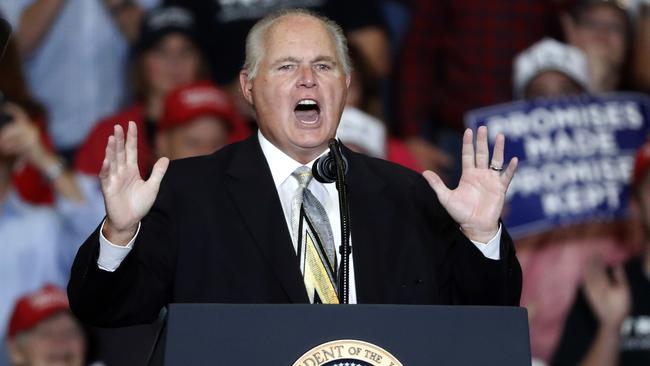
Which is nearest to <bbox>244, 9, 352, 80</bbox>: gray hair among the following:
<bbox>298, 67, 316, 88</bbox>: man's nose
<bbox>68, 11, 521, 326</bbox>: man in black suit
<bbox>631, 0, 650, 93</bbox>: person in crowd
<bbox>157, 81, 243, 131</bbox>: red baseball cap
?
<bbox>68, 11, 521, 326</bbox>: man in black suit

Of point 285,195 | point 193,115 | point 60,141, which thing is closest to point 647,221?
point 193,115

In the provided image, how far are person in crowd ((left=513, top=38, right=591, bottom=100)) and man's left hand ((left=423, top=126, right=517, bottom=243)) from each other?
A: 2.89m

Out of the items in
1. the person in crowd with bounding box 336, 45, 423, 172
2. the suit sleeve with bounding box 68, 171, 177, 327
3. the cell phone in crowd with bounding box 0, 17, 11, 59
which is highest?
the person in crowd with bounding box 336, 45, 423, 172

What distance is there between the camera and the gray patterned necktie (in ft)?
7.54

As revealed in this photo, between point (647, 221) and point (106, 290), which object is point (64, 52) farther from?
point (106, 290)

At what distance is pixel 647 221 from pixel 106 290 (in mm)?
3292

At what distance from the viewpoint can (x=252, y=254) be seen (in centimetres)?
237

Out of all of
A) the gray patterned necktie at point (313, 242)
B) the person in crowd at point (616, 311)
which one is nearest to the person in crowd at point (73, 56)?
the person in crowd at point (616, 311)

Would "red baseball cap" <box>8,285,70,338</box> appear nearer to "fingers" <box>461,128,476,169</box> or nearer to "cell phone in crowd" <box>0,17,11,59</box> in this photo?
"fingers" <box>461,128,476,169</box>

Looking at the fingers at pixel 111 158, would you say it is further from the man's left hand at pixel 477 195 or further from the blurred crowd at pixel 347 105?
the blurred crowd at pixel 347 105

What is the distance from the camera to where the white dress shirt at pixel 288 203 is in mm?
2273

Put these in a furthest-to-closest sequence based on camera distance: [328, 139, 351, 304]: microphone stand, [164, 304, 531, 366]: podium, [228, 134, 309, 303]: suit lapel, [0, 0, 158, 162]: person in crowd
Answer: [0, 0, 158, 162]: person in crowd
[228, 134, 309, 303]: suit lapel
[328, 139, 351, 304]: microphone stand
[164, 304, 531, 366]: podium

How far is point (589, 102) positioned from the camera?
5.34 metres

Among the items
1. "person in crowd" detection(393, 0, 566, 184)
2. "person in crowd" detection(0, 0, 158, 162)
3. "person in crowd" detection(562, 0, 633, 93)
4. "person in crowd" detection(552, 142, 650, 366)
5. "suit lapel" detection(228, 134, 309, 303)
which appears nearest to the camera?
"suit lapel" detection(228, 134, 309, 303)
